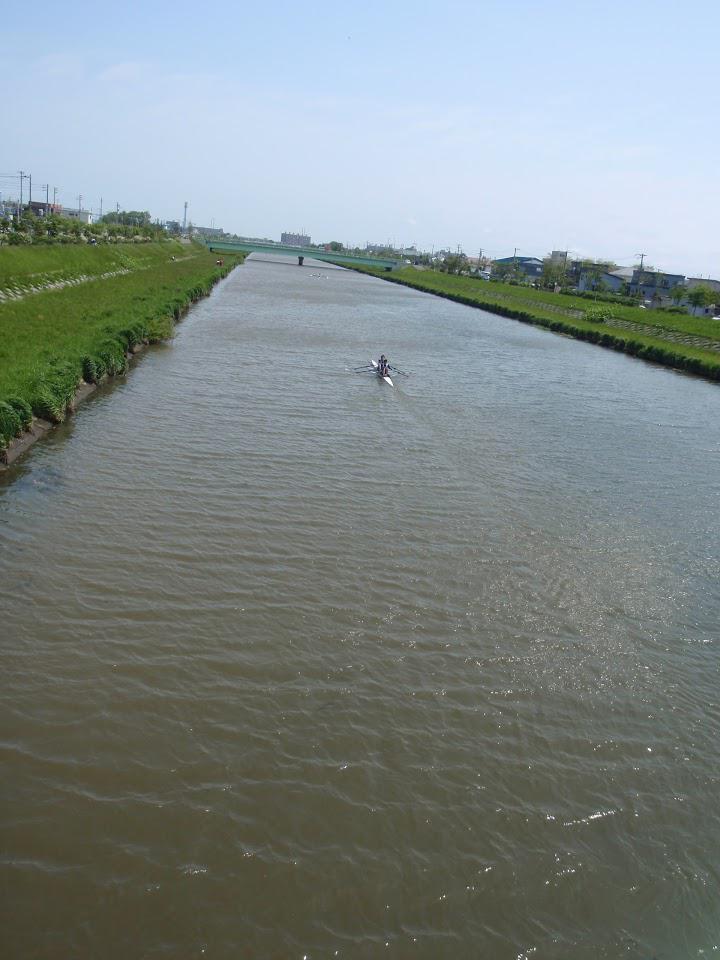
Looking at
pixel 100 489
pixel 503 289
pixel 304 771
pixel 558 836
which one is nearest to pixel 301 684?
pixel 304 771

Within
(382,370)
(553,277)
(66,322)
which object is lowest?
(382,370)

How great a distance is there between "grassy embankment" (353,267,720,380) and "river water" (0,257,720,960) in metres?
29.2

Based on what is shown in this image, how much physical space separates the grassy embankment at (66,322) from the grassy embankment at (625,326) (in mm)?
26452

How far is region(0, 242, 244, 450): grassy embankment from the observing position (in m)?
15.6

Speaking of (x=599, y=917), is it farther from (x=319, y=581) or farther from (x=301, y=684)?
(x=319, y=581)

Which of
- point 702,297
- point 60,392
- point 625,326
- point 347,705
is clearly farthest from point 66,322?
point 702,297

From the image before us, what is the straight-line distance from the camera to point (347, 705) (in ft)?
24.8

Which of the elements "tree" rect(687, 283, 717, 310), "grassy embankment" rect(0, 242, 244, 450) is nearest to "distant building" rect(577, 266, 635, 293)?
"tree" rect(687, 283, 717, 310)

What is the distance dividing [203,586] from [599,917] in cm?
571

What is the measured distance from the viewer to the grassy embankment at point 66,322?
15602 mm

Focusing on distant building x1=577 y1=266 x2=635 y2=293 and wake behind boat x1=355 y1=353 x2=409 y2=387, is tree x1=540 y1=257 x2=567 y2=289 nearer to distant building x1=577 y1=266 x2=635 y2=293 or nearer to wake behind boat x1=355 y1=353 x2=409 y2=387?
distant building x1=577 y1=266 x2=635 y2=293

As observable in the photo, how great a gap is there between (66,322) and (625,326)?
43.2m

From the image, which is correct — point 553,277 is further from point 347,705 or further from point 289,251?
point 347,705

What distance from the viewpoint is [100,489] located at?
12.5m
